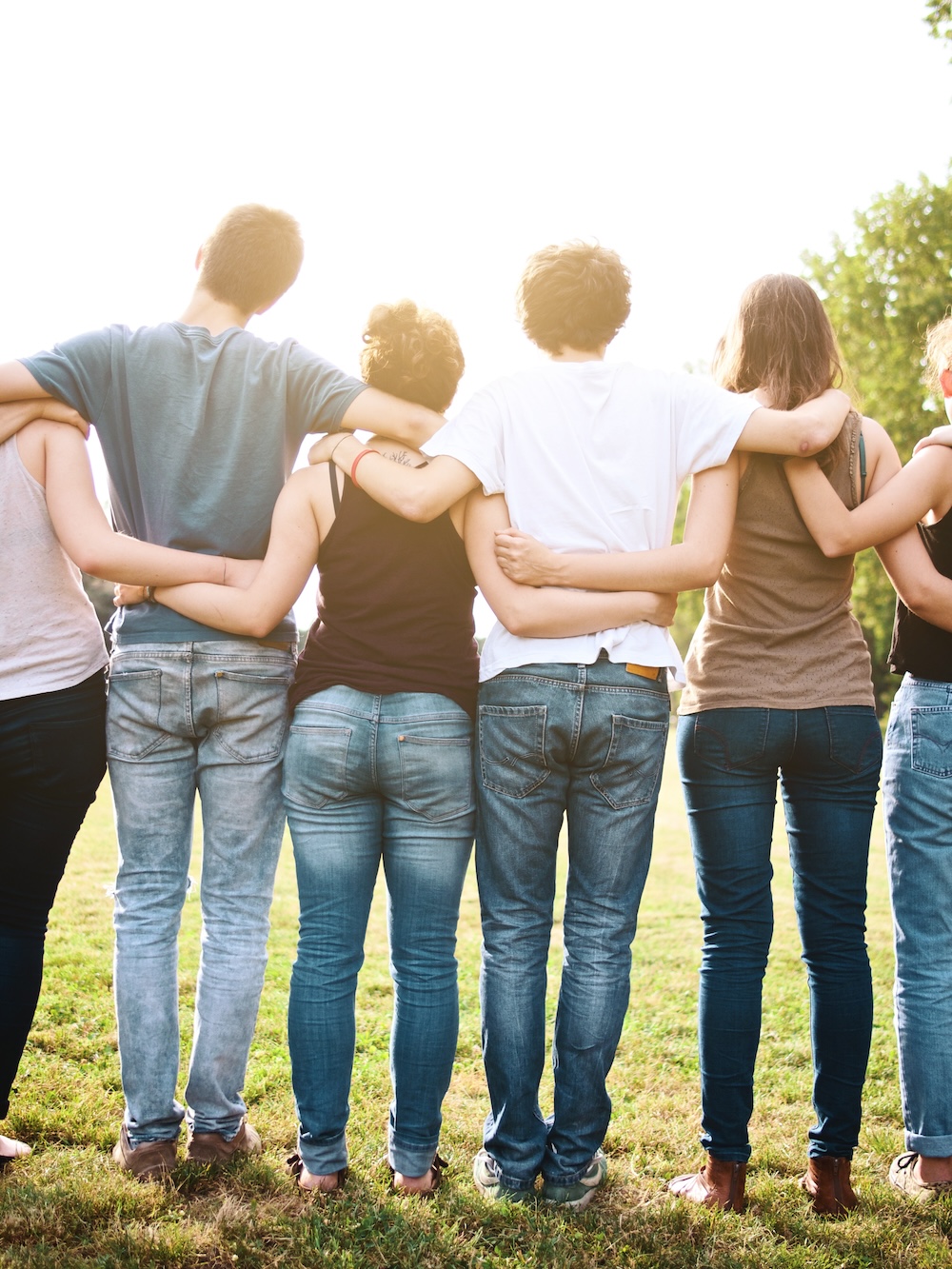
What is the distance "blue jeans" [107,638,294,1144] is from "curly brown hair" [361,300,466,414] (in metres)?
0.79

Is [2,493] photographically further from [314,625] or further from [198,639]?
[314,625]

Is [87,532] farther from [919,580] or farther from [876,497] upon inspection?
[919,580]

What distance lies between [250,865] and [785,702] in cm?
146

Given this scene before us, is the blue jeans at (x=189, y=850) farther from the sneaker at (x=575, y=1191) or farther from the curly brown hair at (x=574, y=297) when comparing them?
the curly brown hair at (x=574, y=297)

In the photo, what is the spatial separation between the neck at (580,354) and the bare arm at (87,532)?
109 centimetres

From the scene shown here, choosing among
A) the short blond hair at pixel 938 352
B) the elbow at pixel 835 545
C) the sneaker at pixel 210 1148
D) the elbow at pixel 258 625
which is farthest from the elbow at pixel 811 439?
the sneaker at pixel 210 1148

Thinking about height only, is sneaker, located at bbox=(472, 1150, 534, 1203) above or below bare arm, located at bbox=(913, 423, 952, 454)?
below

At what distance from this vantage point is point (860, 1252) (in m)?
2.52

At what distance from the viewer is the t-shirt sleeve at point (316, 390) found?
277 centimetres

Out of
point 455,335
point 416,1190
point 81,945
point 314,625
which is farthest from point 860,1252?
point 81,945

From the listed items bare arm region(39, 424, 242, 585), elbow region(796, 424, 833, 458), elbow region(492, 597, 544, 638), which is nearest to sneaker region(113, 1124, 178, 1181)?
bare arm region(39, 424, 242, 585)

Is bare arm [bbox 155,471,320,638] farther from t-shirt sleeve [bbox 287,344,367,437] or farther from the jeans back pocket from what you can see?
the jeans back pocket

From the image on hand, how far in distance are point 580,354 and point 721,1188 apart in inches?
87.0

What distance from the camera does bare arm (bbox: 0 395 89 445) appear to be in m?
2.64
